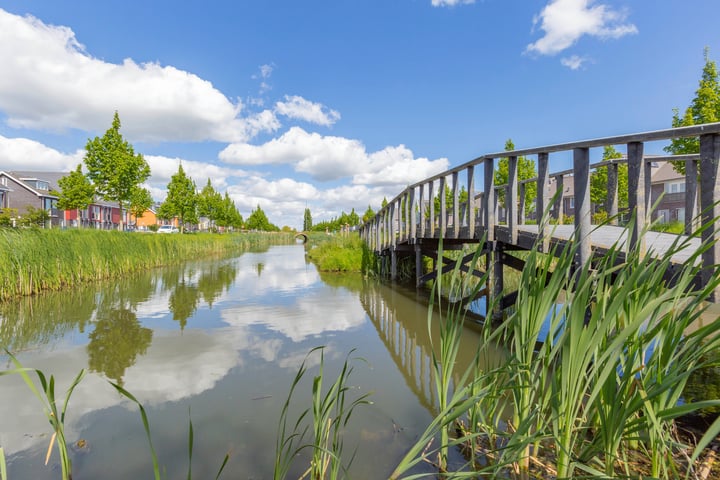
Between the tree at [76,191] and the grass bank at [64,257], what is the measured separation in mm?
13802

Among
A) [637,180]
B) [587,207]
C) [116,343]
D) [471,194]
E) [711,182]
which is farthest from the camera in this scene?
[471,194]

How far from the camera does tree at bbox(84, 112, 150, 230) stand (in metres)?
24.1

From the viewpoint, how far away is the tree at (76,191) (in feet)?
85.9

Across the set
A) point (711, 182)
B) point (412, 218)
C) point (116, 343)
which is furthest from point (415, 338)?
point (412, 218)

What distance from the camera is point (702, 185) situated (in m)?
2.78

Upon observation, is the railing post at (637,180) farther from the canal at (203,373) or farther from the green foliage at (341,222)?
the green foliage at (341,222)

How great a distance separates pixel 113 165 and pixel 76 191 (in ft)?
14.4

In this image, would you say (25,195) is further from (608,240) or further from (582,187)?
(608,240)

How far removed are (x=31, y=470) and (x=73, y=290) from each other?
885cm

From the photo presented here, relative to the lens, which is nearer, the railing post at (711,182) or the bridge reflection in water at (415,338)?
the railing post at (711,182)

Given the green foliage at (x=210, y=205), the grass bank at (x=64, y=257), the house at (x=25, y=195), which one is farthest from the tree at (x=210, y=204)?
the grass bank at (x=64, y=257)

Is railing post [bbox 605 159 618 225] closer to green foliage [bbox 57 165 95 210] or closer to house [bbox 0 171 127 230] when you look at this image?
green foliage [bbox 57 165 95 210]

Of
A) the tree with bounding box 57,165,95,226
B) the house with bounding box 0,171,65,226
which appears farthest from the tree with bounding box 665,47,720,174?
the house with bounding box 0,171,65,226

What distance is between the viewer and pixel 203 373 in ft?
13.9
